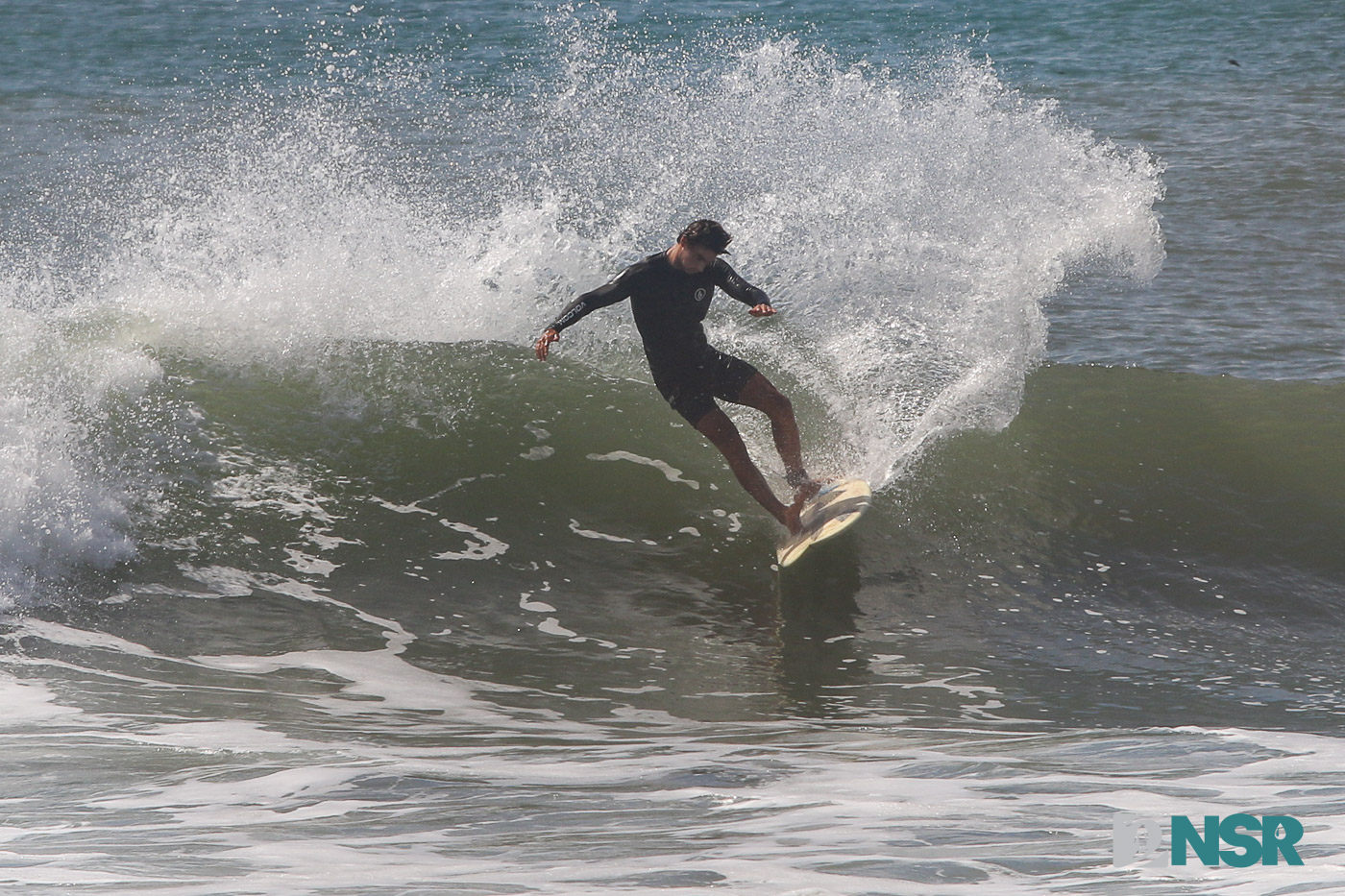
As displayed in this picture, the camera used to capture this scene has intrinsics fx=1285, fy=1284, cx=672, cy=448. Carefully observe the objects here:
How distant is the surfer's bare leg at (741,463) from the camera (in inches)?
253

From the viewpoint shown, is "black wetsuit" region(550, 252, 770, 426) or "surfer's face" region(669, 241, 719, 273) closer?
"surfer's face" region(669, 241, 719, 273)

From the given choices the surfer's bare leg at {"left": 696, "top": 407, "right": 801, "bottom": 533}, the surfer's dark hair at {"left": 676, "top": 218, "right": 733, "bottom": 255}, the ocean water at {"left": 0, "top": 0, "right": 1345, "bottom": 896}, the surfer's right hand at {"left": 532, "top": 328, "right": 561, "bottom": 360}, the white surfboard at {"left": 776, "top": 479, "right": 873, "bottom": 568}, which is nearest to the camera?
the ocean water at {"left": 0, "top": 0, "right": 1345, "bottom": 896}

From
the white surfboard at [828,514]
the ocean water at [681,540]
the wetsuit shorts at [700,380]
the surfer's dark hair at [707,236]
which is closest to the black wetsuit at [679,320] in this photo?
the wetsuit shorts at [700,380]

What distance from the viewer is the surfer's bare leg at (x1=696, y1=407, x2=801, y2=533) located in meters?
6.43

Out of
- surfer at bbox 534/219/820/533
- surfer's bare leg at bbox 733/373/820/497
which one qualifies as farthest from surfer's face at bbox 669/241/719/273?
surfer's bare leg at bbox 733/373/820/497

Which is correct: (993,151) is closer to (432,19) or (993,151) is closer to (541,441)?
(541,441)

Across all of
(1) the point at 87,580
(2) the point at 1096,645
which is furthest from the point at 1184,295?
(1) the point at 87,580

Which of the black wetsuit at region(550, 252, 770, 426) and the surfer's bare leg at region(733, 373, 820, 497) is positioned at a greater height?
the black wetsuit at region(550, 252, 770, 426)

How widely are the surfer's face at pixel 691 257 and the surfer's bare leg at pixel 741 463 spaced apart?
72 cm

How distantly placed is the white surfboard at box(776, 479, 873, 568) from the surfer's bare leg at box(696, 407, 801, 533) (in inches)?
3.0

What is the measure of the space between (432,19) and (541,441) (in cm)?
2168

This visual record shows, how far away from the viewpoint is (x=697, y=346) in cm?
636

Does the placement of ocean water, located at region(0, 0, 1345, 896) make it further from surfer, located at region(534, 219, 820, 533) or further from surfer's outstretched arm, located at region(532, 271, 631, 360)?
surfer's outstretched arm, located at region(532, 271, 631, 360)

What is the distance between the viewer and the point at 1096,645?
5863 mm
